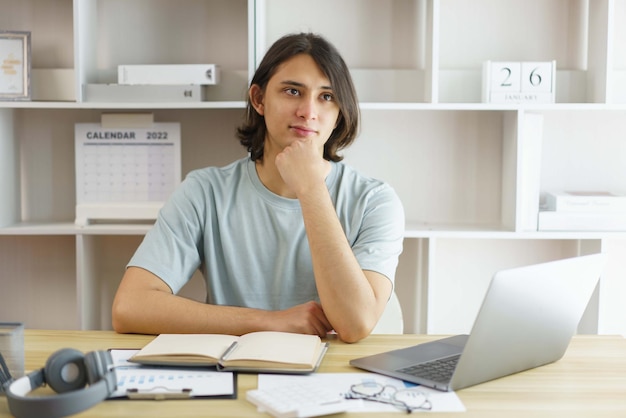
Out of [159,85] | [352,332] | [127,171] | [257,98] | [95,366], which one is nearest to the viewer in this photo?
[95,366]

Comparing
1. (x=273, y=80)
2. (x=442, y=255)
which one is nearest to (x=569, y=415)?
(x=273, y=80)

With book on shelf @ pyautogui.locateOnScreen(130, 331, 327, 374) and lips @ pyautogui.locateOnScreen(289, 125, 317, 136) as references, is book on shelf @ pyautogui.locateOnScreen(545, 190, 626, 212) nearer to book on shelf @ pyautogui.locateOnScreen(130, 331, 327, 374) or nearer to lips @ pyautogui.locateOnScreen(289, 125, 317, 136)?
lips @ pyautogui.locateOnScreen(289, 125, 317, 136)

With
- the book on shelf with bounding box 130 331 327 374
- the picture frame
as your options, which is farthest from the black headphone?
the picture frame

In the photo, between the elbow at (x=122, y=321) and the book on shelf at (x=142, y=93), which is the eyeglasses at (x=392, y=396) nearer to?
the elbow at (x=122, y=321)

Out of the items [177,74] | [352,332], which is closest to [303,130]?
[352,332]

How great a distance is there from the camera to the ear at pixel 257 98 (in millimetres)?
2113

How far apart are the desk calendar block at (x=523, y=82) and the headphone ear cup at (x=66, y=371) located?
1.84m

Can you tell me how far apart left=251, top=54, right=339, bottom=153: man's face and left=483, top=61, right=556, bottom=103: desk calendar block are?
801 millimetres

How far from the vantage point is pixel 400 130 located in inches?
110

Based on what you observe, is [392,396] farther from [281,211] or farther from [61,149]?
[61,149]

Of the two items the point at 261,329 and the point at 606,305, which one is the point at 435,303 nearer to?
the point at 606,305

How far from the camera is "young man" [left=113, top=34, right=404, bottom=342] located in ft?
5.83

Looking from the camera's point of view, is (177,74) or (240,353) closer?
(240,353)

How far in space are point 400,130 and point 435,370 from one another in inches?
64.1
